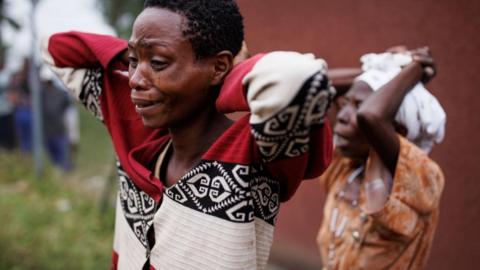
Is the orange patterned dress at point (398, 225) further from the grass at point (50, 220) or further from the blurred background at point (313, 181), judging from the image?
the grass at point (50, 220)

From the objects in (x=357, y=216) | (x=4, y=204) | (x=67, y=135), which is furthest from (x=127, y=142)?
(x=67, y=135)

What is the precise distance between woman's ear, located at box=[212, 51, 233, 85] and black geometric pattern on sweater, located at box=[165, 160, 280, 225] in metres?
0.24

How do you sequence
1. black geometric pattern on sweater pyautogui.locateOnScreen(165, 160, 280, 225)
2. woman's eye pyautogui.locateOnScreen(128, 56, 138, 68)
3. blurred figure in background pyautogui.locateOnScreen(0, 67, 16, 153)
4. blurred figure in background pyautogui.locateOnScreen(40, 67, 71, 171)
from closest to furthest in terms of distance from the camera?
black geometric pattern on sweater pyautogui.locateOnScreen(165, 160, 280, 225) → woman's eye pyautogui.locateOnScreen(128, 56, 138, 68) → blurred figure in background pyautogui.locateOnScreen(40, 67, 71, 171) → blurred figure in background pyautogui.locateOnScreen(0, 67, 16, 153)

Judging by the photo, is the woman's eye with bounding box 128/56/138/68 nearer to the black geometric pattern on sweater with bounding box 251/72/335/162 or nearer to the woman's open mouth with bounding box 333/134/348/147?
the black geometric pattern on sweater with bounding box 251/72/335/162

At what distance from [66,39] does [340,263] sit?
145cm

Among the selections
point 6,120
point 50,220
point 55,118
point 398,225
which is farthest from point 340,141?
point 6,120

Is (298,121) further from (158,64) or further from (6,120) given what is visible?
(6,120)

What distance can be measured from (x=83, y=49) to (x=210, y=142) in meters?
0.63

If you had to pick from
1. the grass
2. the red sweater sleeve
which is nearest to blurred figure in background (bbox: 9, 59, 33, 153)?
the grass

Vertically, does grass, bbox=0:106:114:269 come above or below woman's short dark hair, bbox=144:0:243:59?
below

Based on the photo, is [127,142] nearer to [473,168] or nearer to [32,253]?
[473,168]

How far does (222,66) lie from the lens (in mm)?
1520

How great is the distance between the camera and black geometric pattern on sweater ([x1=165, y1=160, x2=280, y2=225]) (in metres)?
1.43

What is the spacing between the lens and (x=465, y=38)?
9.11 ft
